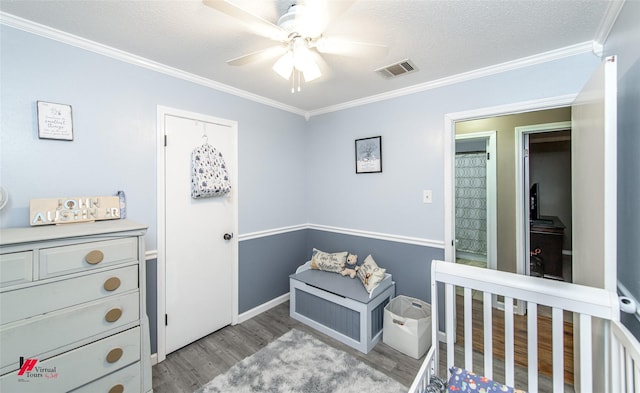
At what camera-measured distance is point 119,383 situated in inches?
61.5

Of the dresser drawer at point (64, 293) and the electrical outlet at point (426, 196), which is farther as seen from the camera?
the electrical outlet at point (426, 196)

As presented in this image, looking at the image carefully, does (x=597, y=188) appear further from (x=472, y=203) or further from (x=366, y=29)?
(x=472, y=203)

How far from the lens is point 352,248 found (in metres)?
3.03

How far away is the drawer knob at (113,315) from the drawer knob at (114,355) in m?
0.17

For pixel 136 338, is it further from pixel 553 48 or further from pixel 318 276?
pixel 553 48

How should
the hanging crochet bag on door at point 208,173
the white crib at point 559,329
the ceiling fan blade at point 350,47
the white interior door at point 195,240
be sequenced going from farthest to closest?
the hanging crochet bag on door at point 208,173 < the white interior door at point 195,240 < the ceiling fan blade at point 350,47 < the white crib at point 559,329

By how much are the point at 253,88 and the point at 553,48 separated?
2.40 meters

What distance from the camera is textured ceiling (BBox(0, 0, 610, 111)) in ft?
4.64

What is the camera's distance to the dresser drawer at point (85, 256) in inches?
52.3

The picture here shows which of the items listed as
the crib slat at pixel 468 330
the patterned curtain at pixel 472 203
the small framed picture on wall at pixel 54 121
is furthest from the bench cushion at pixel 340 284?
the patterned curtain at pixel 472 203

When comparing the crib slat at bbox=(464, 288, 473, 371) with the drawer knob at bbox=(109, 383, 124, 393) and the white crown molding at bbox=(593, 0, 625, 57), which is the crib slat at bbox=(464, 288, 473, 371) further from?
the drawer knob at bbox=(109, 383, 124, 393)

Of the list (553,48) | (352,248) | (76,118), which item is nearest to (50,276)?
(76,118)

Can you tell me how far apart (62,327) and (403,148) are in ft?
9.02

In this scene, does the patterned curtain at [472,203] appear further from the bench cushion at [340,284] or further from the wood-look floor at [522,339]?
the bench cushion at [340,284]
